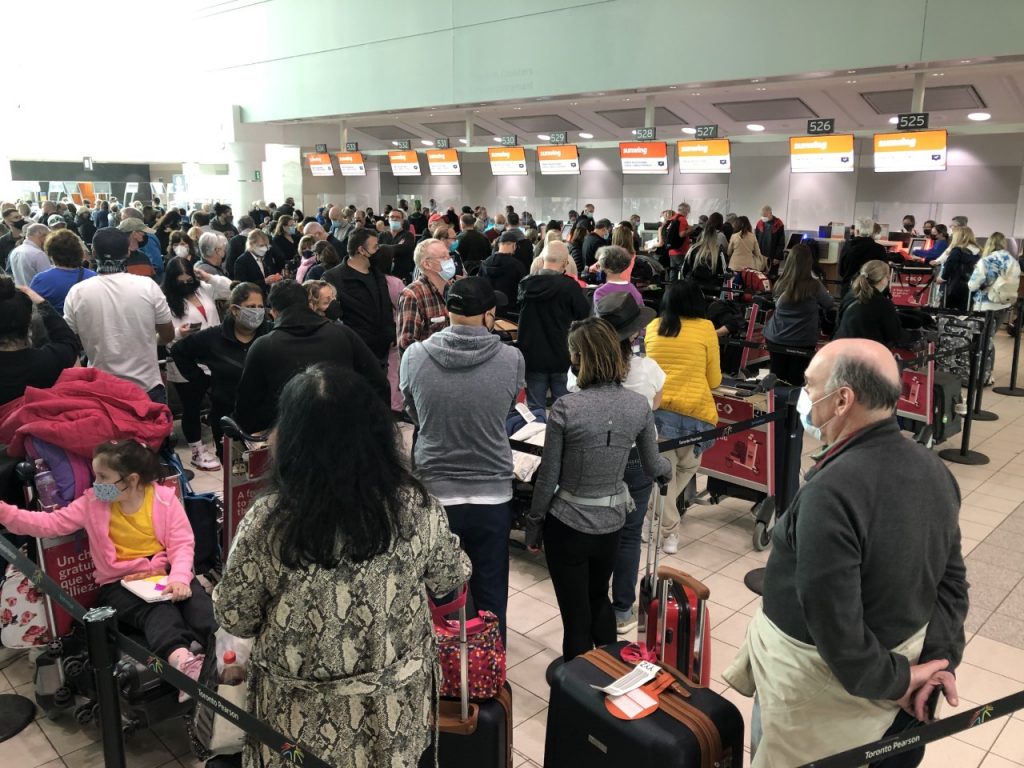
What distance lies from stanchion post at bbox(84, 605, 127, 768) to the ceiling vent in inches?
565

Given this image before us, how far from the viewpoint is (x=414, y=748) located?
2.10 m

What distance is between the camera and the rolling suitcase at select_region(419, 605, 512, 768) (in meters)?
2.46

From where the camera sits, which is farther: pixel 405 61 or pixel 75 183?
pixel 75 183

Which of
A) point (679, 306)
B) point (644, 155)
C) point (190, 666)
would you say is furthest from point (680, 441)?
point (644, 155)

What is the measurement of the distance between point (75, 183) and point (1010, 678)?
21.5 m

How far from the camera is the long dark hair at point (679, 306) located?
15.3ft

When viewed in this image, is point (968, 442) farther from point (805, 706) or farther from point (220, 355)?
point (220, 355)

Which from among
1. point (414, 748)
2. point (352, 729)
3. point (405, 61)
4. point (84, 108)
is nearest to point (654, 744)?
point (414, 748)

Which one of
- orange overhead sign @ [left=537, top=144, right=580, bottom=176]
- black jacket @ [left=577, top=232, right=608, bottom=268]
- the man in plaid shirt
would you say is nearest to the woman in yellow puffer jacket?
the man in plaid shirt

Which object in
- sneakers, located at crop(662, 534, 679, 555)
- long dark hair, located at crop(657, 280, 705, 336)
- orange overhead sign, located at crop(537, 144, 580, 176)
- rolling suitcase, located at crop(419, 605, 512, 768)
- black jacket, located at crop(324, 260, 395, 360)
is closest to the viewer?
rolling suitcase, located at crop(419, 605, 512, 768)

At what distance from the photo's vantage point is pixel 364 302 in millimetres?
6410

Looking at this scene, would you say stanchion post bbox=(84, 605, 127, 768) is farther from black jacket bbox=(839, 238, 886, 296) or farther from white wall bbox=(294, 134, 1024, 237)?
white wall bbox=(294, 134, 1024, 237)

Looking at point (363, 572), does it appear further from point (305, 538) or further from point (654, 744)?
point (654, 744)

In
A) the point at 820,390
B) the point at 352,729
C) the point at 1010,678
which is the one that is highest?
the point at 820,390
